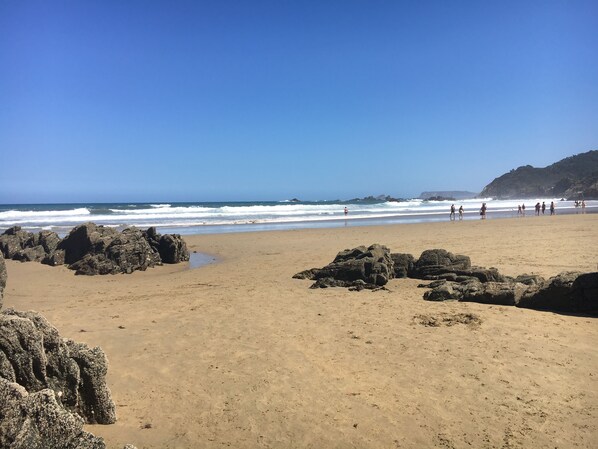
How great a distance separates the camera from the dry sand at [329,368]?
170 inches

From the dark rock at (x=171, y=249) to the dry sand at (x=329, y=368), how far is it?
5.44 metres

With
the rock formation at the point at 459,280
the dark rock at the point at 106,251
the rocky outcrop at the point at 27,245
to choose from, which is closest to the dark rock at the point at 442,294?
the rock formation at the point at 459,280

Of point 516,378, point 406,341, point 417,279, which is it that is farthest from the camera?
point 417,279

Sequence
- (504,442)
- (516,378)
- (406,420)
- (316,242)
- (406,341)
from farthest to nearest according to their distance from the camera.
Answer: (316,242), (406,341), (516,378), (406,420), (504,442)

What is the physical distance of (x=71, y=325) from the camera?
7.94 m

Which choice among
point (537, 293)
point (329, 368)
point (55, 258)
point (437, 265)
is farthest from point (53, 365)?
point (55, 258)

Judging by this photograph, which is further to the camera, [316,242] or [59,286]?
[316,242]

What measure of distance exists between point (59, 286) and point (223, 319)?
672cm

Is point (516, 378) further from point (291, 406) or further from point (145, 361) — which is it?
point (145, 361)

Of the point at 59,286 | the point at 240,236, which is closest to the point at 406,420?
the point at 59,286

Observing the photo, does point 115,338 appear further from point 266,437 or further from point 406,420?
point 406,420

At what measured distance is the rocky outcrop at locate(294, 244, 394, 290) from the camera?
11.1 m

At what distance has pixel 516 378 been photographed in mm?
5379

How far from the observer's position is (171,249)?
16797mm
